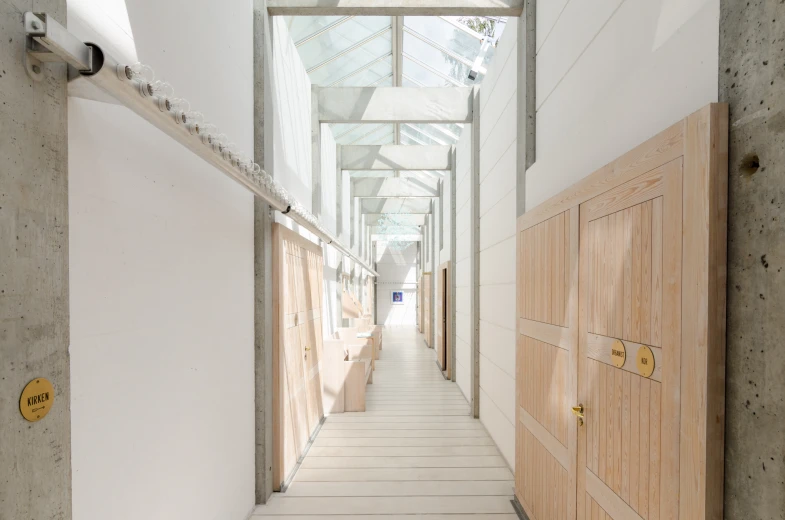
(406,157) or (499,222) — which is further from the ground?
(406,157)

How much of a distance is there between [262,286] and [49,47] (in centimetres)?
235

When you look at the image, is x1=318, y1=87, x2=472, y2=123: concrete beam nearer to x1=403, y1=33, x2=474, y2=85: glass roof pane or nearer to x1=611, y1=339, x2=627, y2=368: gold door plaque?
x1=403, y1=33, x2=474, y2=85: glass roof pane

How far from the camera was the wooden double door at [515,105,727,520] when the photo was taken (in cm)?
124

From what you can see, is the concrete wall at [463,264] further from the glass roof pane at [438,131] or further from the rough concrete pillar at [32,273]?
the rough concrete pillar at [32,273]

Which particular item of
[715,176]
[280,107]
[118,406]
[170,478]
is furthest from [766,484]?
[280,107]

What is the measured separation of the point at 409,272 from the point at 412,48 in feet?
51.9

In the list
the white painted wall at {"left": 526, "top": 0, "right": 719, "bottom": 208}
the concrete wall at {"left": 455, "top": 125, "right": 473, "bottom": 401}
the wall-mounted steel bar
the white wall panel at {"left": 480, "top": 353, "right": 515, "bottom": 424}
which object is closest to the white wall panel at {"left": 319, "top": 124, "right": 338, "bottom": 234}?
the concrete wall at {"left": 455, "top": 125, "right": 473, "bottom": 401}

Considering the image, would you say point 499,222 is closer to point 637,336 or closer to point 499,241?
point 499,241

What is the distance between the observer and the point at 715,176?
1236 millimetres

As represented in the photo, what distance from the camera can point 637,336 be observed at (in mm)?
1650

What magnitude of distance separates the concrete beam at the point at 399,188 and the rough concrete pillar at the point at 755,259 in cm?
904

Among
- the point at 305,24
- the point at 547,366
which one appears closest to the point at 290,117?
the point at 305,24

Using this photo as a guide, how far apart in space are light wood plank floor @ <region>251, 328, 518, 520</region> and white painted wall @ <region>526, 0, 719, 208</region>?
234 centimetres

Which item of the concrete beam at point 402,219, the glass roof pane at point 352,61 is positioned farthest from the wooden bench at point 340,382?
the concrete beam at point 402,219
